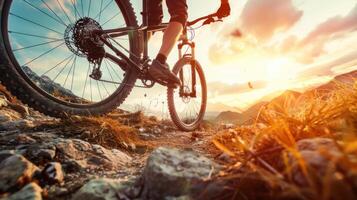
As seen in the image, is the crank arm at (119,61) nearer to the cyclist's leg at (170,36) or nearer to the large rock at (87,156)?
the cyclist's leg at (170,36)

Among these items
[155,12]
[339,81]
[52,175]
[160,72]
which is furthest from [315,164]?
[155,12]

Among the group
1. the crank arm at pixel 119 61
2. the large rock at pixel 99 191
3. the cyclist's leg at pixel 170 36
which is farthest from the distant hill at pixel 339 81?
the crank arm at pixel 119 61

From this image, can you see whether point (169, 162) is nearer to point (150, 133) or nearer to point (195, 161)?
point (195, 161)

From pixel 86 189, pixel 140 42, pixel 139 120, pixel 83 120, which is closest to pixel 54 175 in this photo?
pixel 86 189

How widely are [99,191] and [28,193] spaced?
0.33 m

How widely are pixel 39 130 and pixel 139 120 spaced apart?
222cm

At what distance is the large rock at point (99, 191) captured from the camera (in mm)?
1347

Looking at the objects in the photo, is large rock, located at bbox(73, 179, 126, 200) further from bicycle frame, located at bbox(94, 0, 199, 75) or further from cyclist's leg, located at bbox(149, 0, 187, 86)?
bicycle frame, located at bbox(94, 0, 199, 75)

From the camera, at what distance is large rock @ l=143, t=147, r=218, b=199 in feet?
4.26

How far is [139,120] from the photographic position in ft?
15.8

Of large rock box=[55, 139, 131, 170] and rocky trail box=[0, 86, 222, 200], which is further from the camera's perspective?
large rock box=[55, 139, 131, 170]

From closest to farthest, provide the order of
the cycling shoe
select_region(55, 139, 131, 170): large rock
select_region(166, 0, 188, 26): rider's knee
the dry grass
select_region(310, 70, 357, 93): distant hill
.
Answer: the dry grass, select_region(55, 139, 131, 170): large rock, select_region(310, 70, 357, 93): distant hill, the cycling shoe, select_region(166, 0, 188, 26): rider's knee

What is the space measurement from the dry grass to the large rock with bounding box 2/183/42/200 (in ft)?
2.84

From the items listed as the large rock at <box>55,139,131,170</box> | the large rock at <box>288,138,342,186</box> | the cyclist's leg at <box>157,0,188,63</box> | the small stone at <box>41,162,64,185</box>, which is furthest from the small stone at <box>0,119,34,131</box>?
the large rock at <box>288,138,342,186</box>
